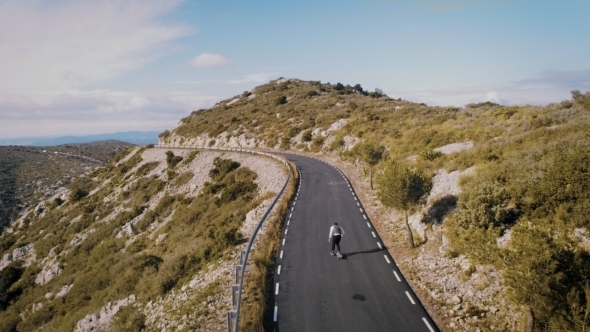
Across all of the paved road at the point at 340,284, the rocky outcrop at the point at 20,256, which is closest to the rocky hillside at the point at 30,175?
the rocky outcrop at the point at 20,256

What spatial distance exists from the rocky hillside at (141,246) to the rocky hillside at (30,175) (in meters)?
20.0

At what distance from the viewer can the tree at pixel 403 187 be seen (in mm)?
17016

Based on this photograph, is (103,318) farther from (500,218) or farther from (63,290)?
(500,218)

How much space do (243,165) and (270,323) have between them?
109ft

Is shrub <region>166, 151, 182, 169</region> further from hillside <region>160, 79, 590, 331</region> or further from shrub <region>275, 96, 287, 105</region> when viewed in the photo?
shrub <region>275, 96, 287, 105</region>

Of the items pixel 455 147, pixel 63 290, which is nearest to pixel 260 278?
pixel 455 147

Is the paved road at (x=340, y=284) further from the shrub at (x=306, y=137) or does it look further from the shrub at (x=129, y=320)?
the shrub at (x=306, y=137)

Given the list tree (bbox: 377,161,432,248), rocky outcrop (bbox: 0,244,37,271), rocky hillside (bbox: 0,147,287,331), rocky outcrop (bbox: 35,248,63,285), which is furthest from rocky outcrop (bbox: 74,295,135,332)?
rocky outcrop (bbox: 0,244,37,271)

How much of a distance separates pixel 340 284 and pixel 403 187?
6.33 metres

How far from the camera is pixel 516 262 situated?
29.5ft

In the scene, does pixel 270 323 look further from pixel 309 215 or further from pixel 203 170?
pixel 203 170

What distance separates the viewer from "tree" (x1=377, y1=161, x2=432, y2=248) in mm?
17016

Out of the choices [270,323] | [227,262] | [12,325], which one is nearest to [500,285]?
[270,323]

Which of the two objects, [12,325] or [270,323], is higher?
[270,323]
